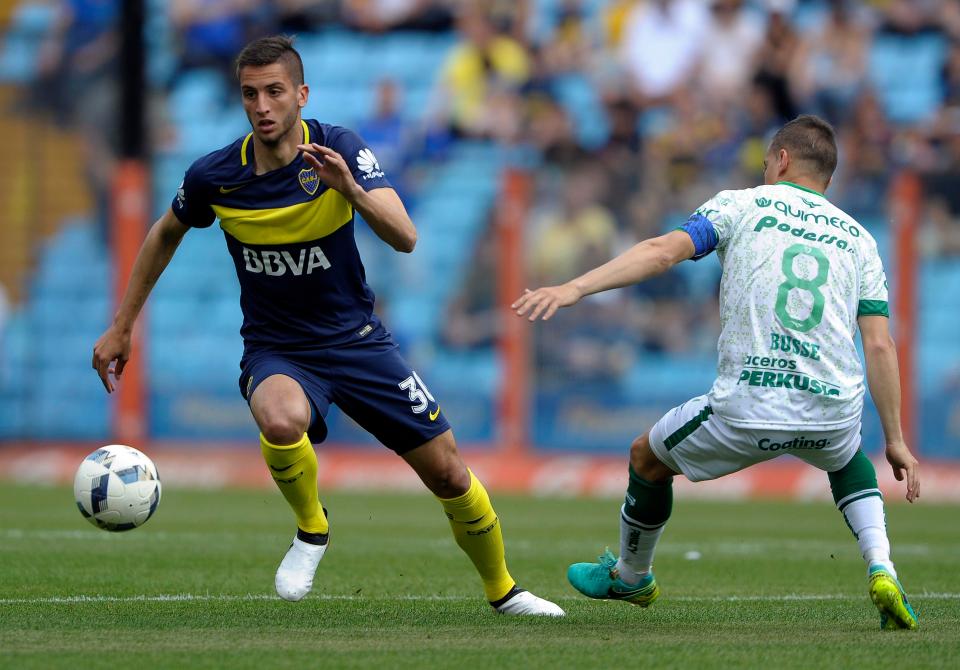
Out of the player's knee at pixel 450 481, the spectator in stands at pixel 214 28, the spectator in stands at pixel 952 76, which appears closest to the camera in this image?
the player's knee at pixel 450 481

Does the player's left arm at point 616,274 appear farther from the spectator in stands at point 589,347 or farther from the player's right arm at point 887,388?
the spectator in stands at point 589,347

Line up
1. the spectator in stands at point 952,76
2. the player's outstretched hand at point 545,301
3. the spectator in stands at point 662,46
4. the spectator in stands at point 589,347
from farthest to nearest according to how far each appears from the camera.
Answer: the spectator in stands at point 662,46 < the spectator in stands at point 952,76 < the spectator in stands at point 589,347 < the player's outstretched hand at point 545,301

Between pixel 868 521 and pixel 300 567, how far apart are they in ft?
7.40

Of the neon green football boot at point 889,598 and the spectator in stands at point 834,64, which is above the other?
the spectator in stands at point 834,64

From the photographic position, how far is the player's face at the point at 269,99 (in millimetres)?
6250

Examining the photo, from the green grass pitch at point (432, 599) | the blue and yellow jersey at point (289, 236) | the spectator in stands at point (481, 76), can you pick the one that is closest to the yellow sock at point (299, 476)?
the green grass pitch at point (432, 599)

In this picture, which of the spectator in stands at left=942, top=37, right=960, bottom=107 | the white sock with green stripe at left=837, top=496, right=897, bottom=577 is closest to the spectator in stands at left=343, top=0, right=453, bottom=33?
the spectator in stands at left=942, top=37, right=960, bottom=107

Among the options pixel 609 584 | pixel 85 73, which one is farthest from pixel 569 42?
pixel 609 584

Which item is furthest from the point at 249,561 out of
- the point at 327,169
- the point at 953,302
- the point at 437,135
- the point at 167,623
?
the point at 437,135

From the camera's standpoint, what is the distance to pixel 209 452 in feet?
55.6

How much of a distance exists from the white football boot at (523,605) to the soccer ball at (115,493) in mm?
1561

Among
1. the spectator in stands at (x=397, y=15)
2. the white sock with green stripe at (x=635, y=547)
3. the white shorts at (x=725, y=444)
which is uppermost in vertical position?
the spectator in stands at (x=397, y=15)

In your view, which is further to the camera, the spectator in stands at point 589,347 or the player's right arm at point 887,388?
the spectator in stands at point 589,347

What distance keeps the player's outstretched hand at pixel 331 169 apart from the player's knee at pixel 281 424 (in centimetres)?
89
